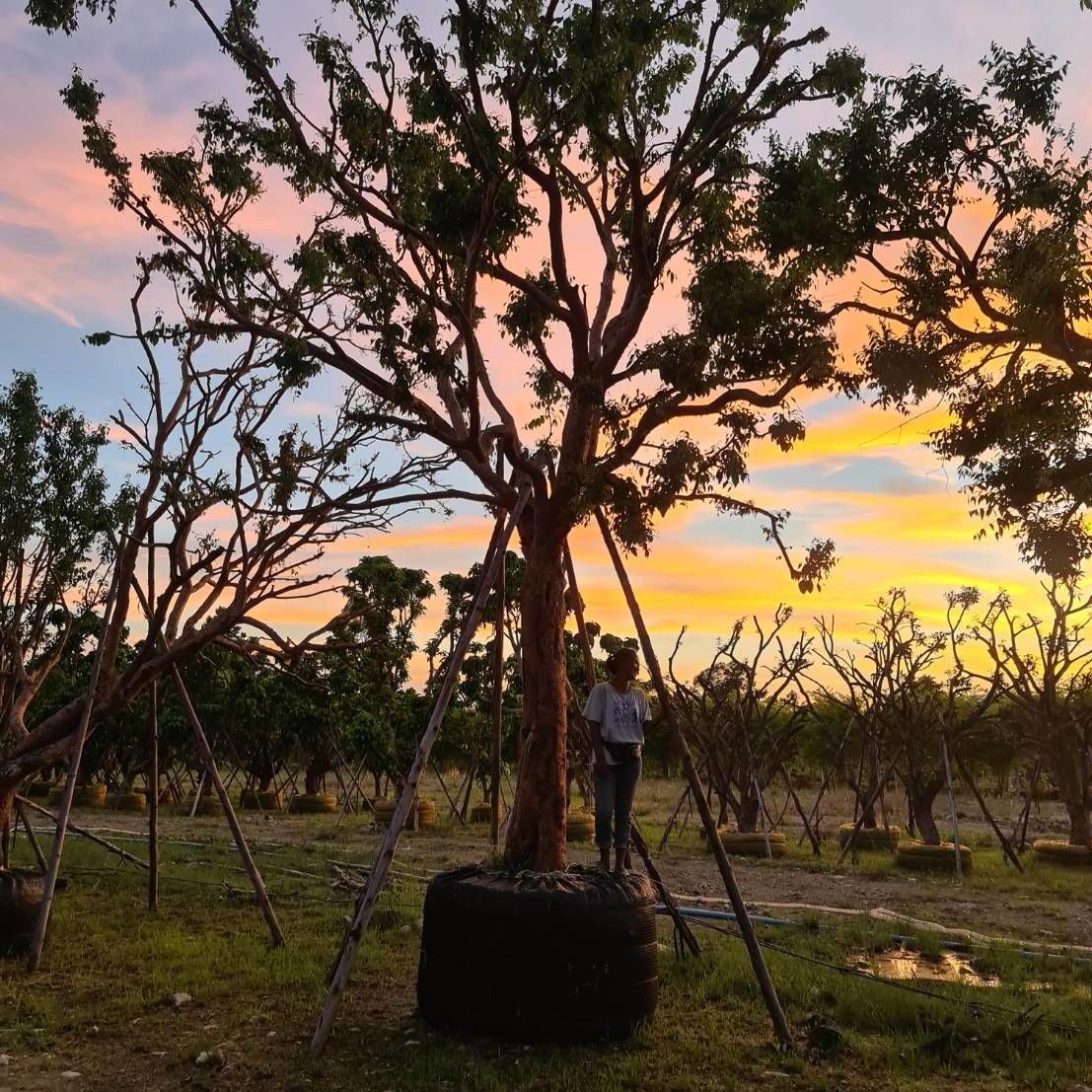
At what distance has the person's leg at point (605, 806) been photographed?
24.1 feet

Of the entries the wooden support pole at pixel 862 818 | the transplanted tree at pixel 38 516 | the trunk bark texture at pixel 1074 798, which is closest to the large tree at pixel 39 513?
the transplanted tree at pixel 38 516

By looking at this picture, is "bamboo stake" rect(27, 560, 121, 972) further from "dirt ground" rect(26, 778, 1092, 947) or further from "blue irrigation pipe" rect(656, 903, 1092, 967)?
"dirt ground" rect(26, 778, 1092, 947)

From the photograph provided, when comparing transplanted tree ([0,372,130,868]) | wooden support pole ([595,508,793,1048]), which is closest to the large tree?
transplanted tree ([0,372,130,868])

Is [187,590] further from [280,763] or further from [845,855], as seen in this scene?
[280,763]

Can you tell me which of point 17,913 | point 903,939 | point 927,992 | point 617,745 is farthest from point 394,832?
point 903,939

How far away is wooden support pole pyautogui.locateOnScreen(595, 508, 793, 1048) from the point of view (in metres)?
6.05

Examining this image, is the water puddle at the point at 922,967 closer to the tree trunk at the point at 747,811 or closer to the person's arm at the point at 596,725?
the person's arm at the point at 596,725

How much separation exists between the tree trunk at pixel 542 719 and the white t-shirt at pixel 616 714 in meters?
0.41

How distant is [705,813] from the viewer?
Answer: 718cm

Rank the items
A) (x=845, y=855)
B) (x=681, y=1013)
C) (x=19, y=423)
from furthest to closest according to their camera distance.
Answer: (x=845, y=855)
(x=19, y=423)
(x=681, y=1013)

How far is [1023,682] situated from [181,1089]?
69.9 ft

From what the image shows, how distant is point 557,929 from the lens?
5891 mm

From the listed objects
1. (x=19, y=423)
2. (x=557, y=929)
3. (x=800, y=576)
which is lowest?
(x=557, y=929)

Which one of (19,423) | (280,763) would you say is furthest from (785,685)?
(280,763)
